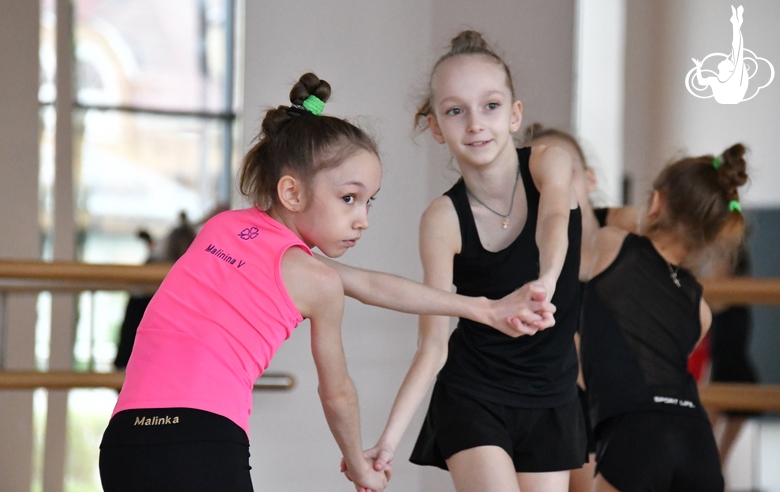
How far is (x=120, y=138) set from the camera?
2.67 metres

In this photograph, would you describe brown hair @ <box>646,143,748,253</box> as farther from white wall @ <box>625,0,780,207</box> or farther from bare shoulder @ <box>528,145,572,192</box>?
bare shoulder @ <box>528,145,572,192</box>

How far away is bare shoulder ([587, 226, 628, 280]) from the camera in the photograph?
201 cm

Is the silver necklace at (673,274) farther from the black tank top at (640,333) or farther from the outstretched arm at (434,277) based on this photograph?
the outstretched arm at (434,277)

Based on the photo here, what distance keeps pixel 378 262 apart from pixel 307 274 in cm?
147

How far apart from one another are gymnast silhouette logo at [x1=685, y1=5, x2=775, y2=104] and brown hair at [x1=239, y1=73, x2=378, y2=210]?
4.02 ft

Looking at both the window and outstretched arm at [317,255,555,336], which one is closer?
outstretched arm at [317,255,555,336]

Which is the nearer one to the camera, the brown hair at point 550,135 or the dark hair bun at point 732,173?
the dark hair bun at point 732,173

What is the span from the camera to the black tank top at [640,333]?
1.91 meters

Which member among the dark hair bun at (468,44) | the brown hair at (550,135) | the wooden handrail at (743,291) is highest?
the dark hair bun at (468,44)

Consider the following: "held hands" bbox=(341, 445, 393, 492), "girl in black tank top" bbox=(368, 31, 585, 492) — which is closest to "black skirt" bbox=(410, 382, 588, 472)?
"girl in black tank top" bbox=(368, 31, 585, 492)

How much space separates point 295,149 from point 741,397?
1504mm

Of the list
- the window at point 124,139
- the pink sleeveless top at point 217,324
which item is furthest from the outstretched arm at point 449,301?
the window at point 124,139

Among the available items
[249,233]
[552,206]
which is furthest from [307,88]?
[552,206]

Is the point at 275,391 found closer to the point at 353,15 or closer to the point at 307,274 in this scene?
the point at 353,15
